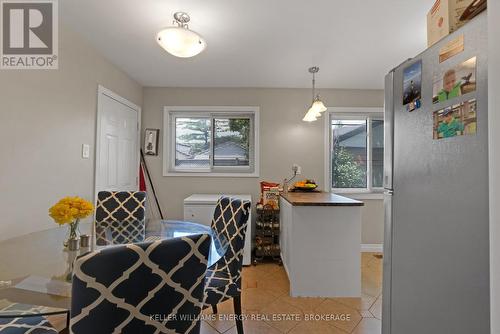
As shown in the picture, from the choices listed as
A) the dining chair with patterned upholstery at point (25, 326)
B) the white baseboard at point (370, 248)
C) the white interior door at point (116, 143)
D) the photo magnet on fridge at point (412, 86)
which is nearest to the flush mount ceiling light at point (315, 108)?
the photo magnet on fridge at point (412, 86)

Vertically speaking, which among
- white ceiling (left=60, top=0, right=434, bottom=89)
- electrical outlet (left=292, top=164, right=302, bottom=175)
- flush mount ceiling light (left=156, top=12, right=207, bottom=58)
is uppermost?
white ceiling (left=60, top=0, right=434, bottom=89)

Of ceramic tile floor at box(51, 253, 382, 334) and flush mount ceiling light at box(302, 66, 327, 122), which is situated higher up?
flush mount ceiling light at box(302, 66, 327, 122)

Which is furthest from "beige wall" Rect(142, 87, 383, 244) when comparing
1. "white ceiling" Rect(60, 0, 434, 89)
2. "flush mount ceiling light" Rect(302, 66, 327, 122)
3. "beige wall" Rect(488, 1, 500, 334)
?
"beige wall" Rect(488, 1, 500, 334)

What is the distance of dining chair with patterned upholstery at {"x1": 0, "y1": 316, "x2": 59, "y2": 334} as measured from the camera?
3.36 feet

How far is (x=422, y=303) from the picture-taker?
2.92ft

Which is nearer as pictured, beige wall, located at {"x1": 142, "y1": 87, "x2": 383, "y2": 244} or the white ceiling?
the white ceiling

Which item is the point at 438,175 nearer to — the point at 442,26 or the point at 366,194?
the point at 442,26

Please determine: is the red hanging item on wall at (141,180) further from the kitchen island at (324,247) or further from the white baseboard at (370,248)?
the white baseboard at (370,248)

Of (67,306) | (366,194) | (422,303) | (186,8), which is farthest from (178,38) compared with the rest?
(366,194)

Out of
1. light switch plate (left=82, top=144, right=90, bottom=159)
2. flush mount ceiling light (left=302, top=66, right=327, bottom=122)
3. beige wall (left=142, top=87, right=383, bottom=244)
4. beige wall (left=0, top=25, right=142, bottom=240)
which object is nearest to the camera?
beige wall (left=0, top=25, right=142, bottom=240)

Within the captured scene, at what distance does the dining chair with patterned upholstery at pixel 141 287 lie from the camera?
629 millimetres

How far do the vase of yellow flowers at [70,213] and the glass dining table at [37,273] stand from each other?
2.4 inches

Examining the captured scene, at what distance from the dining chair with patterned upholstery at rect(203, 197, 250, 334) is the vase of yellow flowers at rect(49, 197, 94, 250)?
76 centimetres

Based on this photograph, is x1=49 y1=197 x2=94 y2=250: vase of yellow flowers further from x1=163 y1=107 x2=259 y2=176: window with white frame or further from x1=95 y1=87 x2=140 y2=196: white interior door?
x1=163 y1=107 x2=259 y2=176: window with white frame
